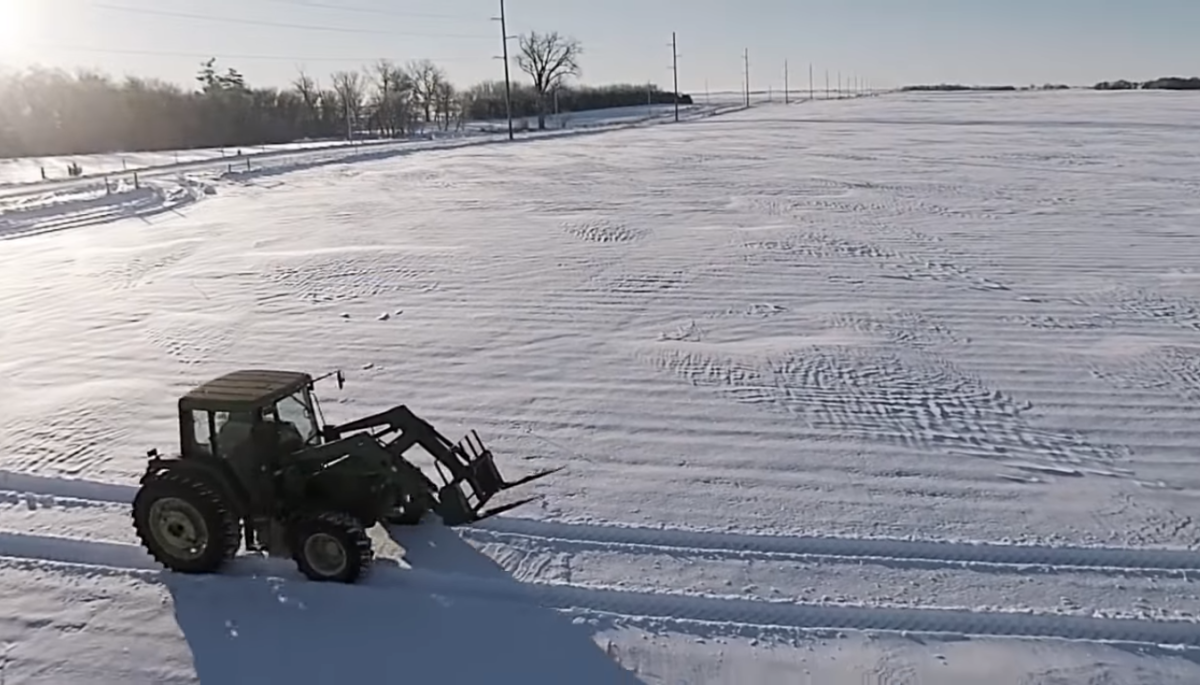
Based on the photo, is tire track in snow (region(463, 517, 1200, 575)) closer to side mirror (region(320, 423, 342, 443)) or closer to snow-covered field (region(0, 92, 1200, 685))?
snow-covered field (region(0, 92, 1200, 685))

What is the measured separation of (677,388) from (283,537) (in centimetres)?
445

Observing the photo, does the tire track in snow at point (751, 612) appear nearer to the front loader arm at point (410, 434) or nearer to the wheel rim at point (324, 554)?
the wheel rim at point (324, 554)

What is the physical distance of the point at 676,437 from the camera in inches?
302

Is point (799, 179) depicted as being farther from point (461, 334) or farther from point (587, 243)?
point (461, 334)

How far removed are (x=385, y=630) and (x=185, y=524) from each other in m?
1.45

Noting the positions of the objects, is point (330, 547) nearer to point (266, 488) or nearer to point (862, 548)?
point (266, 488)

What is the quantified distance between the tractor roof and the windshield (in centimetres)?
9

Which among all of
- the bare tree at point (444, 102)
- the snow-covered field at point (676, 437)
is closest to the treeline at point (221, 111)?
the bare tree at point (444, 102)

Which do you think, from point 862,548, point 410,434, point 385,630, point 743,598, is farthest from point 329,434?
point 862,548

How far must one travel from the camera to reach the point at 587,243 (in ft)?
54.6

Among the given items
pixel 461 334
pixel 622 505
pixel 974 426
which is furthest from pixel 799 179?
pixel 622 505

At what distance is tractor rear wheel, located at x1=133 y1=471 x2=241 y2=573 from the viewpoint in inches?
207

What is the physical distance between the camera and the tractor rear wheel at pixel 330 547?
16.9ft

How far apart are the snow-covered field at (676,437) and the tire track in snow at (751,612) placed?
21 millimetres
